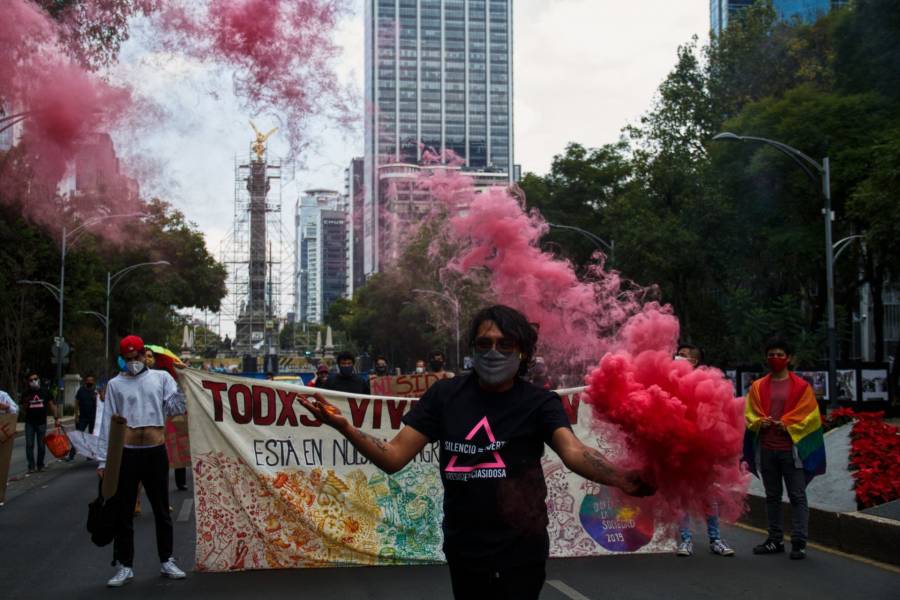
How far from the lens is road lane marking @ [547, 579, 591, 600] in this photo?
7.25 meters

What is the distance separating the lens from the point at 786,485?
861cm

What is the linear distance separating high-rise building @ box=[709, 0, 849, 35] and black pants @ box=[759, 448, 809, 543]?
42565 mm

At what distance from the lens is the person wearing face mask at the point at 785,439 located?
871 centimetres

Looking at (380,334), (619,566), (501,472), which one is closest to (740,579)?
(619,566)

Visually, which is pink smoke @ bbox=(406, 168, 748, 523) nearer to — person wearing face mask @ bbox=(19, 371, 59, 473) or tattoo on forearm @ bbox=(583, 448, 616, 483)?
tattoo on forearm @ bbox=(583, 448, 616, 483)

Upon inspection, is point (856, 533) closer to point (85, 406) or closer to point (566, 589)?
point (566, 589)

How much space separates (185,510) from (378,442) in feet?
27.8

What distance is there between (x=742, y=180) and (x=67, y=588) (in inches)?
1244

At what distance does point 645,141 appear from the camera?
47.6 meters

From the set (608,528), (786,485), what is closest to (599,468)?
(608,528)

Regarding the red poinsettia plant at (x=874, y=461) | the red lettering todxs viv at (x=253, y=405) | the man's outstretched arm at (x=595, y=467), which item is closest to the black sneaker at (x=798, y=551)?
the red poinsettia plant at (x=874, y=461)

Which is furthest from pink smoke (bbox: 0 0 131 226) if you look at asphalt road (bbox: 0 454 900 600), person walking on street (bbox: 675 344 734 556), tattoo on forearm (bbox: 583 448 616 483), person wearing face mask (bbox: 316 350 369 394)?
tattoo on forearm (bbox: 583 448 616 483)

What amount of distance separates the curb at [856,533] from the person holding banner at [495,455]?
5736 mm

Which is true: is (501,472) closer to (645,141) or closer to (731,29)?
(645,141)
